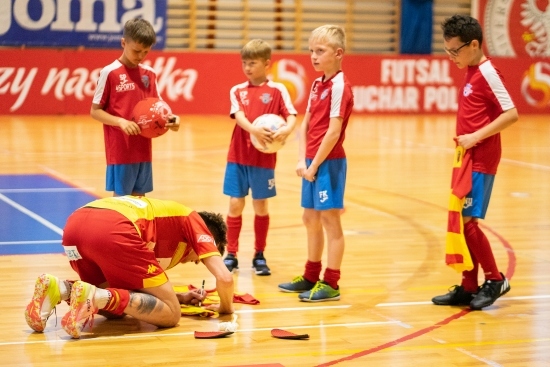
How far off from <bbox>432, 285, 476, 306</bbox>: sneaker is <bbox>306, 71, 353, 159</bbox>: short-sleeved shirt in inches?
43.7

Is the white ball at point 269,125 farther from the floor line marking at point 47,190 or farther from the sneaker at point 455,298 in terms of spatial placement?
the floor line marking at point 47,190

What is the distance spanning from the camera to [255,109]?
6.74 metres

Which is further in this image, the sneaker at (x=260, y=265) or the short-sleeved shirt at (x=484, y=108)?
the sneaker at (x=260, y=265)

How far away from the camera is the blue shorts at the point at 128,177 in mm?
6384

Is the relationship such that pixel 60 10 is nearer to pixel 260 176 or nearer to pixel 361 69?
pixel 361 69

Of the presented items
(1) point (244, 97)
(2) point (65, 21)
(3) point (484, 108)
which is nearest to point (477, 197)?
(3) point (484, 108)

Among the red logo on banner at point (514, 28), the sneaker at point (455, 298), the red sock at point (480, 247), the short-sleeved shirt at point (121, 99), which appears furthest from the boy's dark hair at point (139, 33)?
the red logo on banner at point (514, 28)

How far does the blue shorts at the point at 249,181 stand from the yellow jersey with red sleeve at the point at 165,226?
1.53 meters

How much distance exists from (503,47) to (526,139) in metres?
5.45

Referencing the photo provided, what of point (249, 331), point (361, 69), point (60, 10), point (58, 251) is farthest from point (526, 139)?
point (249, 331)

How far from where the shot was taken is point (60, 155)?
502 inches

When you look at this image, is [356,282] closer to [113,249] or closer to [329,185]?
[329,185]

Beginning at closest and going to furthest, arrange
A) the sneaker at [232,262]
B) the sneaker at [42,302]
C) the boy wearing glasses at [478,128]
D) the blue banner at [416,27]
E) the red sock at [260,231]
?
1. the sneaker at [42,302]
2. the boy wearing glasses at [478,128]
3. the sneaker at [232,262]
4. the red sock at [260,231]
5. the blue banner at [416,27]

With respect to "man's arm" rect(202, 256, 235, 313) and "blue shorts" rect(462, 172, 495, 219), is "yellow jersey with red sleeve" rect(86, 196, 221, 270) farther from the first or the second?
"blue shorts" rect(462, 172, 495, 219)
